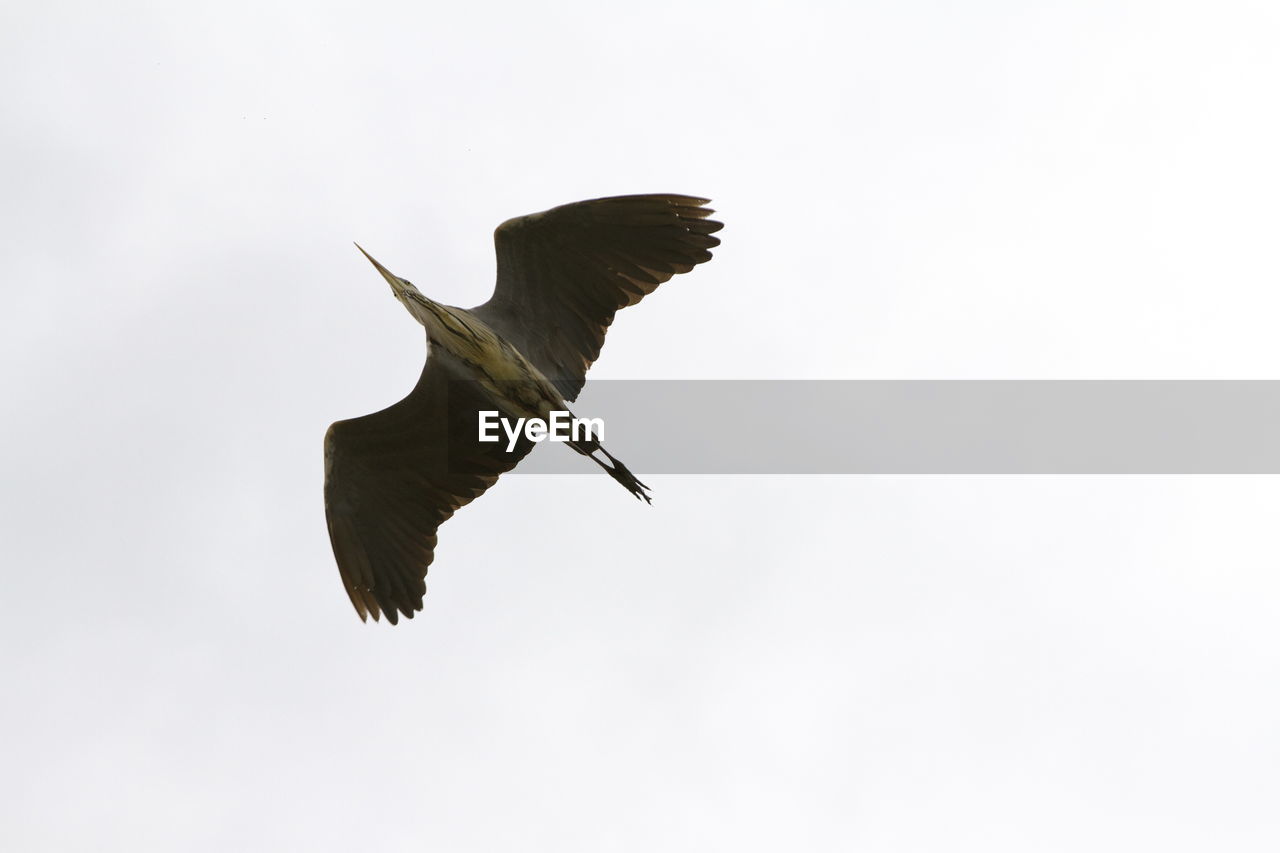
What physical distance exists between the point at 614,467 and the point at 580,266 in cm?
183

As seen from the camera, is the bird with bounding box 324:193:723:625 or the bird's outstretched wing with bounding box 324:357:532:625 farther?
the bird's outstretched wing with bounding box 324:357:532:625

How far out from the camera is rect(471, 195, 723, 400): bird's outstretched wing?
1177cm

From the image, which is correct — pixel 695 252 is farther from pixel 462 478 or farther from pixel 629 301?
pixel 462 478

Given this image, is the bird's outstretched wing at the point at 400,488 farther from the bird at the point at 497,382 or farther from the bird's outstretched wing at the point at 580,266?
the bird's outstretched wing at the point at 580,266

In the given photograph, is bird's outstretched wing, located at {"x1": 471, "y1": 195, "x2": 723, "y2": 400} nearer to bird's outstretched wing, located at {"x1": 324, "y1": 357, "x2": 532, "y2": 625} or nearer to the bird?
the bird

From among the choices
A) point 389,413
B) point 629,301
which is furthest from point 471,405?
point 629,301

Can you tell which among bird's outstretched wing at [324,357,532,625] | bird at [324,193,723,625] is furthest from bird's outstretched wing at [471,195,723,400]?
bird's outstretched wing at [324,357,532,625]

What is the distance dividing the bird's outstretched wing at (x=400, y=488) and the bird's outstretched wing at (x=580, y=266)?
80 centimetres

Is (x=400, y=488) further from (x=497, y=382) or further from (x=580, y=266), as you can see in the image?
(x=580, y=266)

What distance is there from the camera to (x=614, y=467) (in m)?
11.4

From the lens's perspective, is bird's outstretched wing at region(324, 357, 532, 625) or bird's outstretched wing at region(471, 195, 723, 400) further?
bird's outstretched wing at region(324, 357, 532, 625)

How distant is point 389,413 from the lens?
471 inches

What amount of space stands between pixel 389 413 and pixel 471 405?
704 millimetres

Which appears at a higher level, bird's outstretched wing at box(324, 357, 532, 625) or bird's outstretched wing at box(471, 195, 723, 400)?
bird's outstretched wing at box(471, 195, 723, 400)
